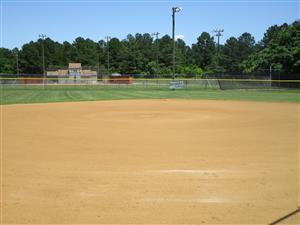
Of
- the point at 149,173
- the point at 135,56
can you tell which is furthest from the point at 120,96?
the point at 135,56

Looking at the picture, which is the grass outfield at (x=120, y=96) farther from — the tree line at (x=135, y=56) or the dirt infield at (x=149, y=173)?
the tree line at (x=135, y=56)

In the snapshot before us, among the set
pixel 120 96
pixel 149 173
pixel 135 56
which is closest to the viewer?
pixel 149 173

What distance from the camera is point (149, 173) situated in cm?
752

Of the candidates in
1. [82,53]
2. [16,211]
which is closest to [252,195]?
[16,211]

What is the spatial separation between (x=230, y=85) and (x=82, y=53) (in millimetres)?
80525

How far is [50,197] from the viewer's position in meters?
6.07

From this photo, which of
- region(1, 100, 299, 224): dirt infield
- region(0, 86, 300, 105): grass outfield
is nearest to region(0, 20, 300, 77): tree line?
region(0, 86, 300, 105): grass outfield

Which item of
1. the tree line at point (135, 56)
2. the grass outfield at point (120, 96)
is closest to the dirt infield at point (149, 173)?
the grass outfield at point (120, 96)

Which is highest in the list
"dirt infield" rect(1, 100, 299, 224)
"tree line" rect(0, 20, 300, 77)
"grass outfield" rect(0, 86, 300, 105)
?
"tree line" rect(0, 20, 300, 77)

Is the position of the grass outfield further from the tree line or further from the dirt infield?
the tree line

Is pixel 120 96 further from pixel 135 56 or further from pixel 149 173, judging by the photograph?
pixel 135 56

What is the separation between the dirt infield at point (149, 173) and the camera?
545 cm

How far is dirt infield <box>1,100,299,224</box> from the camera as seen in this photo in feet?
17.9

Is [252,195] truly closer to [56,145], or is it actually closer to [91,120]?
[56,145]
